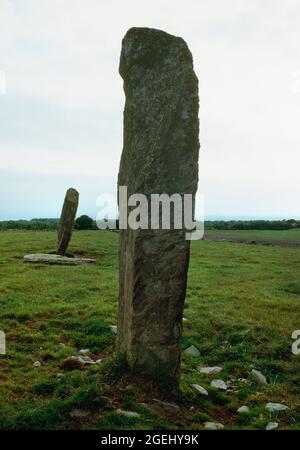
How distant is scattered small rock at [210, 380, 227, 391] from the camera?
8398 mm

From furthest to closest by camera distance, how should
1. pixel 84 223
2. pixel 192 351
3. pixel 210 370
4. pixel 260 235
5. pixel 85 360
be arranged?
pixel 260 235
pixel 84 223
pixel 192 351
pixel 210 370
pixel 85 360

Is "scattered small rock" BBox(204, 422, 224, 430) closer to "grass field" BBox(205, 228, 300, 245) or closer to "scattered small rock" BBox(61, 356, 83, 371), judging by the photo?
"scattered small rock" BBox(61, 356, 83, 371)

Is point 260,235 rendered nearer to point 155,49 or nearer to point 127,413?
point 155,49

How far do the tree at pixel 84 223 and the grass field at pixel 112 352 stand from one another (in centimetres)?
3388

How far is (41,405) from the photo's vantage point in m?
6.96

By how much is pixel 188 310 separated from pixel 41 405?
6.92m

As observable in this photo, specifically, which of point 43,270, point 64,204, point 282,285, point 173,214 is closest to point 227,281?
point 282,285

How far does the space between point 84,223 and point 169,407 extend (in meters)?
47.6

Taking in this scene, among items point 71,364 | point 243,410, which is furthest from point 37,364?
point 243,410

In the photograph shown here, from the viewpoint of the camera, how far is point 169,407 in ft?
23.6

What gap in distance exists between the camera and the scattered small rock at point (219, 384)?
8.40 m

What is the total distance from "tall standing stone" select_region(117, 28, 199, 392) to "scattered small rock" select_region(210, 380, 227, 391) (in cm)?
106

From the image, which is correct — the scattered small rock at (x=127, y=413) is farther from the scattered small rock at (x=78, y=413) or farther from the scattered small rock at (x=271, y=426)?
the scattered small rock at (x=271, y=426)
